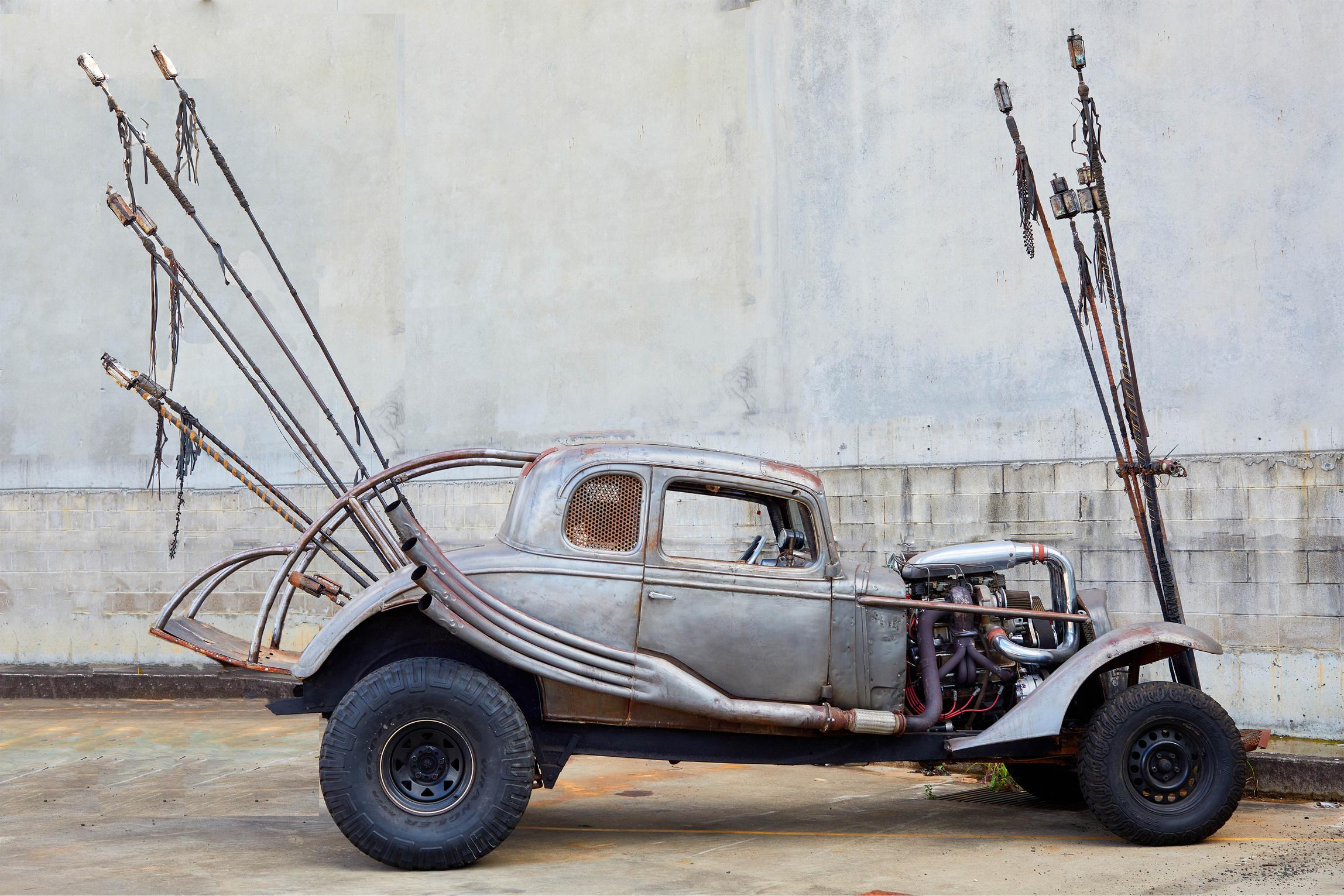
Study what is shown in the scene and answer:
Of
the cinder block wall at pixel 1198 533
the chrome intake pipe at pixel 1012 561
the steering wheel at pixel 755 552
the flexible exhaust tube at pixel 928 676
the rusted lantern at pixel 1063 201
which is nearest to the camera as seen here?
the flexible exhaust tube at pixel 928 676

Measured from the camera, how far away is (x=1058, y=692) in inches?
249

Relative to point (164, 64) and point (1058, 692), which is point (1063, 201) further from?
point (164, 64)

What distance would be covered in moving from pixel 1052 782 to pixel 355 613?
4.18 metres

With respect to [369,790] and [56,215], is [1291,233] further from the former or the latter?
[56,215]

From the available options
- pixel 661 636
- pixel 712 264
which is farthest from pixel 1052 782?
pixel 712 264

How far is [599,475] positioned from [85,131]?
972 cm

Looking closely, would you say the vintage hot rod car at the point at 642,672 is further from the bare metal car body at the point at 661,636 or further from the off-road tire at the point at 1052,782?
the off-road tire at the point at 1052,782

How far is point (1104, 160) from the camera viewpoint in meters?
9.80

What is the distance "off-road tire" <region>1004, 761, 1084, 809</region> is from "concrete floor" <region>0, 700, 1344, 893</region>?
184 millimetres

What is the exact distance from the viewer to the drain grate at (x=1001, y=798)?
7.63 m

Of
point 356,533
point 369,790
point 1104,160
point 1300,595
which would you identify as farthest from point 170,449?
point 1300,595

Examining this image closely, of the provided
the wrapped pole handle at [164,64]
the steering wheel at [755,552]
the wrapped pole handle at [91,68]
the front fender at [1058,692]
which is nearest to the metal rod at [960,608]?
the front fender at [1058,692]

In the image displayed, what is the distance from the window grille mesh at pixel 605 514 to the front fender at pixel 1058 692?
1.92 meters

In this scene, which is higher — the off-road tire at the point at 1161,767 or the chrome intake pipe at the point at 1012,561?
the chrome intake pipe at the point at 1012,561
